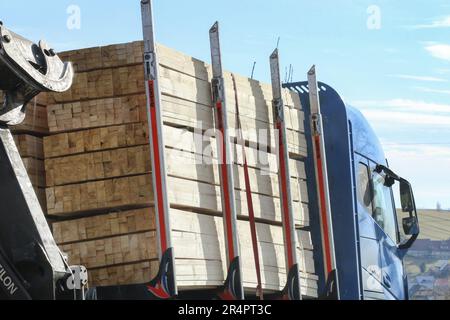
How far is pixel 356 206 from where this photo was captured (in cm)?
982

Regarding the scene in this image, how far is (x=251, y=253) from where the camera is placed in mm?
8188

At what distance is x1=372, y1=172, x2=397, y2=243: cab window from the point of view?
10367mm

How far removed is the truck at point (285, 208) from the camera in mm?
5363

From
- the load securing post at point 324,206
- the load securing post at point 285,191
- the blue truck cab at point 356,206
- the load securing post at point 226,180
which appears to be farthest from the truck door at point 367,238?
the load securing post at point 226,180

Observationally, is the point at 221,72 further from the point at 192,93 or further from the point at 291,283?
the point at 291,283

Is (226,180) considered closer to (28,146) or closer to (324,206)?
(28,146)

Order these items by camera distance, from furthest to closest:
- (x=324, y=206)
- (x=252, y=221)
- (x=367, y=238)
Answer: (x=367, y=238) → (x=324, y=206) → (x=252, y=221)

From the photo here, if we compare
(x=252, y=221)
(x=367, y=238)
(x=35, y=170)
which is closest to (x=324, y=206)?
(x=367, y=238)

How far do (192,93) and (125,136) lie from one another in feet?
2.29

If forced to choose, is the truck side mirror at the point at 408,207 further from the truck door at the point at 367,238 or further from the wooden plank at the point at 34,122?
the wooden plank at the point at 34,122

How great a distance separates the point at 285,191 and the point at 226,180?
39.8 inches

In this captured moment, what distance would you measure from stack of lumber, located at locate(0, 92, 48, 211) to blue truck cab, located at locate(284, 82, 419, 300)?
2.79 m

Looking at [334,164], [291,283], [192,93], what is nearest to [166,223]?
[192,93]

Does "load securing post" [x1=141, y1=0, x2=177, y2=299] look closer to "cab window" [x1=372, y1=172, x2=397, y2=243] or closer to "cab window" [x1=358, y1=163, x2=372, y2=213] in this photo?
"cab window" [x1=358, y1=163, x2=372, y2=213]
